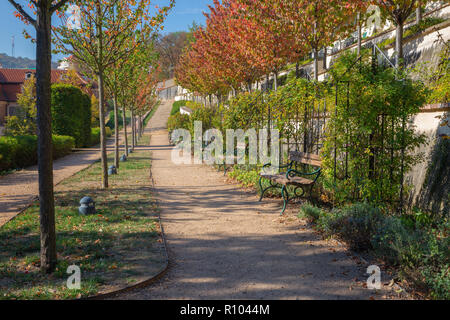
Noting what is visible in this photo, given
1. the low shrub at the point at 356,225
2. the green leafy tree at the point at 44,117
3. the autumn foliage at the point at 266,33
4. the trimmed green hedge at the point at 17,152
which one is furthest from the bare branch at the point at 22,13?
the trimmed green hedge at the point at 17,152

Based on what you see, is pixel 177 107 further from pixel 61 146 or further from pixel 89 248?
pixel 89 248

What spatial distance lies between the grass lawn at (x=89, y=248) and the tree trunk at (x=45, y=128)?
307 mm

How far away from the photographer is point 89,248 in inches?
186

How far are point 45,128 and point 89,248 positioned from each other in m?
1.68

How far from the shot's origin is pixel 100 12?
8.91 meters

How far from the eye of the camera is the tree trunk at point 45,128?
12.6 ft

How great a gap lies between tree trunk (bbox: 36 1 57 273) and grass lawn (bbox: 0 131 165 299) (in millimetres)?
307

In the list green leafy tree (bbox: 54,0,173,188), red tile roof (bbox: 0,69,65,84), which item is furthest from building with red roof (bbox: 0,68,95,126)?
green leafy tree (bbox: 54,0,173,188)

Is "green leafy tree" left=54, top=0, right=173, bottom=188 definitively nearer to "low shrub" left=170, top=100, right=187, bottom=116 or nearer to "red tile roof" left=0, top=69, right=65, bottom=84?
"low shrub" left=170, top=100, right=187, bottom=116

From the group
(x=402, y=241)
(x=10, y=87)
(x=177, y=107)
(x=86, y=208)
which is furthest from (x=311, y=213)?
(x=10, y=87)

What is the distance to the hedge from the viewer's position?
21375mm
